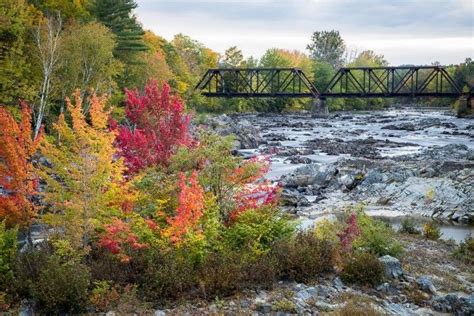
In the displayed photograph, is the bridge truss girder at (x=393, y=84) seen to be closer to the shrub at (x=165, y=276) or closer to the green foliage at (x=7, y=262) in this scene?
the shrub at (x=165, y=276)

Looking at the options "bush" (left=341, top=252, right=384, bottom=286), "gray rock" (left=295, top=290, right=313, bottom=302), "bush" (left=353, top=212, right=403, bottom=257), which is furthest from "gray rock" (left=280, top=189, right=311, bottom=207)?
"gray rock" (left=295, top=290, right=313, bottom=302)

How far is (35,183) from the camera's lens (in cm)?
1480

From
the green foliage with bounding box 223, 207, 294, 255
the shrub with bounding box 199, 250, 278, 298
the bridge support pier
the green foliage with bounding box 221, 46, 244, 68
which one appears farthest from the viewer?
the green foliage with bounding box 221, 46, 244, 68

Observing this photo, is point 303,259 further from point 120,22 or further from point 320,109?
point 320,109

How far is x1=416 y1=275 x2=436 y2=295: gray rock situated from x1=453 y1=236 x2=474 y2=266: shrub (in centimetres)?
365

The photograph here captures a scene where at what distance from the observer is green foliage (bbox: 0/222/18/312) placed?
1209 cm

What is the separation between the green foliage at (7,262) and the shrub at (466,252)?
559 inches

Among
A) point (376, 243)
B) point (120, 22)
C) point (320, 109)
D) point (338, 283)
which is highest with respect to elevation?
point (120, 22)

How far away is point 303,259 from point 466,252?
23.7 feet

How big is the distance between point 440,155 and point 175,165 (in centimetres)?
3032

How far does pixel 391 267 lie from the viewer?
1453 cm

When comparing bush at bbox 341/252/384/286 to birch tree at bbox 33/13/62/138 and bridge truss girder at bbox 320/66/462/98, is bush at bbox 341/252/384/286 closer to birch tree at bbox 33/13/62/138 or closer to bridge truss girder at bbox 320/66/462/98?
birch tree at bbox 33/13/62/138

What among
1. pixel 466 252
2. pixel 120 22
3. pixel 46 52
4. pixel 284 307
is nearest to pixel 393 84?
pixel 120 22

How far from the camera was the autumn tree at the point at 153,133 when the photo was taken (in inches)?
703
